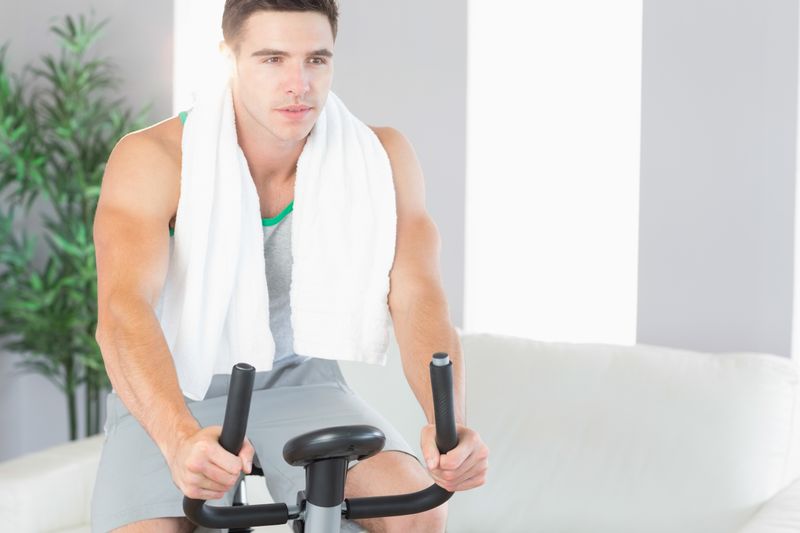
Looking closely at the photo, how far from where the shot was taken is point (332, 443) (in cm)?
115

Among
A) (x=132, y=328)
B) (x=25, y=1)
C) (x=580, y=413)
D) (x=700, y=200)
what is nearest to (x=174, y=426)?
(x=132, y=328)

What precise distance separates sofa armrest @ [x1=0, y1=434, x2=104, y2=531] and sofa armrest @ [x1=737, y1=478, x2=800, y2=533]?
1.58 meters

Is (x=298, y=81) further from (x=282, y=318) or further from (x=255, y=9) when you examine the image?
(x=282, y=318)

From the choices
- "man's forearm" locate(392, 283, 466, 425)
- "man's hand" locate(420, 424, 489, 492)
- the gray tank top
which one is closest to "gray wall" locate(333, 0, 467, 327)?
the gray tank top

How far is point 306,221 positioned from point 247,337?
23 centimetres

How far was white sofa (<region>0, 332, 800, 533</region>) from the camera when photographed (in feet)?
7.98

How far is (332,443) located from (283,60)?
32.3 inches

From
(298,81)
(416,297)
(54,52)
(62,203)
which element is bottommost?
(416,297)

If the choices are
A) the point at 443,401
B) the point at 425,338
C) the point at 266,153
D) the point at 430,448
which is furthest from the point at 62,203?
the point at 443,401

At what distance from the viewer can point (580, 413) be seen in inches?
104

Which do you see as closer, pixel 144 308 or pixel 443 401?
pixel 443 401

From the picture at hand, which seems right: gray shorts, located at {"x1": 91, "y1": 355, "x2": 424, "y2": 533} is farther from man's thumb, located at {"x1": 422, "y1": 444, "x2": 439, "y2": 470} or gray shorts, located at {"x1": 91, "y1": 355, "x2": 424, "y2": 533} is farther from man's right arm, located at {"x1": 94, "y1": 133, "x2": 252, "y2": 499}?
man's thumb, located at {"x1": 422, "y1": 444, "x2": 439, "y2": 470}

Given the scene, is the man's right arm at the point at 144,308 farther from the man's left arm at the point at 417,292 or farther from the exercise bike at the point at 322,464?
the man's left arm at the point at 417,292

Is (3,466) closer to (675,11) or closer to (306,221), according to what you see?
(306,221)
